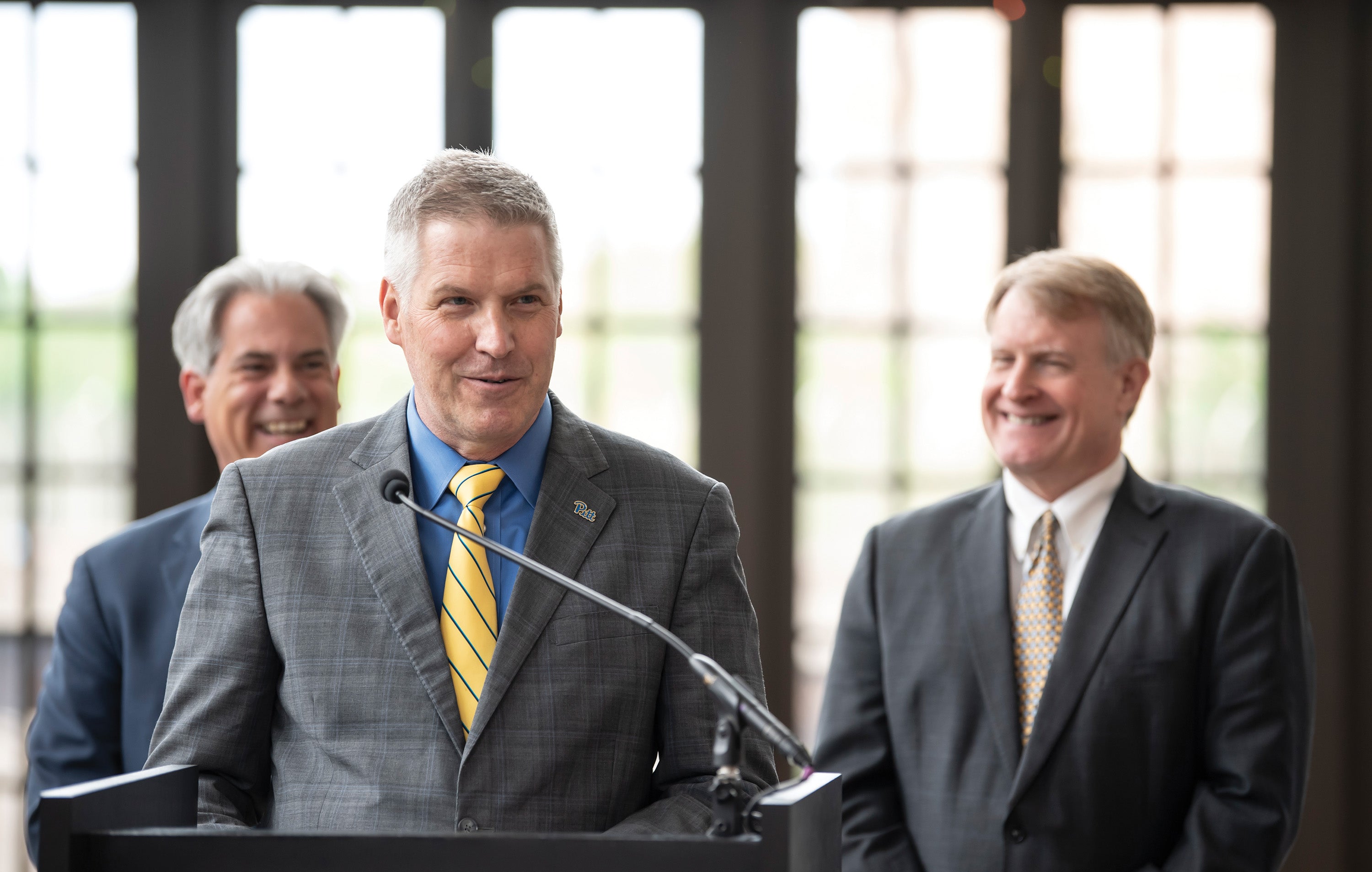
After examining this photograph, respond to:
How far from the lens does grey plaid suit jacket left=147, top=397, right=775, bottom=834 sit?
52.6 inches

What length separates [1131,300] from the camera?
7.39ft

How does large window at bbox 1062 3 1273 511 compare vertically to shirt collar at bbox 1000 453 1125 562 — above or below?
above

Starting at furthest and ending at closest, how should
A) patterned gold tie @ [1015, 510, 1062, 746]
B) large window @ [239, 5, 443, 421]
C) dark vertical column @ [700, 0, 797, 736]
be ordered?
large window @ [239, 5, 443, 421], dark vertical column @ [700, 0, 797, 736], patterned gold tie @ [1015, 510, 1062, 746]

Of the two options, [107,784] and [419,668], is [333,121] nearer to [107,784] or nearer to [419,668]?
[419,668]

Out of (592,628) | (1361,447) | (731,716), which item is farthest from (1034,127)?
(731,716)

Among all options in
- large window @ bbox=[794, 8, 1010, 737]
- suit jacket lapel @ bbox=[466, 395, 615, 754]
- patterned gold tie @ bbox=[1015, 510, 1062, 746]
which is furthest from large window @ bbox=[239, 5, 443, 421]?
suit jacket lapel @ bbox=[466, 395, 615, 754]

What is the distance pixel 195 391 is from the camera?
7.82 feet

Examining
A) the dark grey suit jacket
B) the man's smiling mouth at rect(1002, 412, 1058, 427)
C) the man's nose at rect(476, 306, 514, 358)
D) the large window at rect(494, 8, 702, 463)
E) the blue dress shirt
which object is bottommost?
the dark grey suit jacket

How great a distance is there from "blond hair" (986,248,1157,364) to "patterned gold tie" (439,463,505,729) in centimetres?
120

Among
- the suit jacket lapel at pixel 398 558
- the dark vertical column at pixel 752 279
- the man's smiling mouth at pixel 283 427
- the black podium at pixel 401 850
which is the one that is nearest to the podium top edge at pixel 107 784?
the black podium at pixel 401 850

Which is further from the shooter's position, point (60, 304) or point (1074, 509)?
point (60, 304)

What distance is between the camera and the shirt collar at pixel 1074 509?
2.19m

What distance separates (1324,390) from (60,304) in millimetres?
4179

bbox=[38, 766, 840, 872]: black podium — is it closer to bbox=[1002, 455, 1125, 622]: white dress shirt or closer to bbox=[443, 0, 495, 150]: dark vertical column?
bbox=[1002, 455, 1125, 622]: white dress shirt
